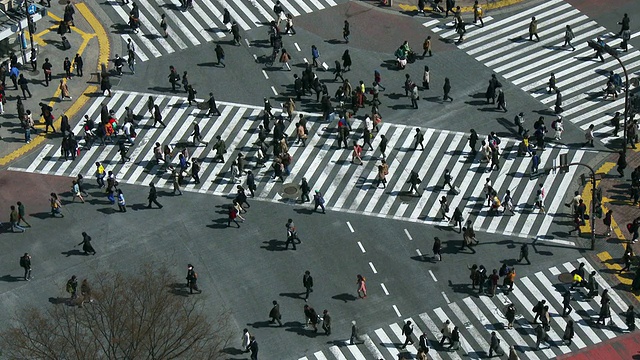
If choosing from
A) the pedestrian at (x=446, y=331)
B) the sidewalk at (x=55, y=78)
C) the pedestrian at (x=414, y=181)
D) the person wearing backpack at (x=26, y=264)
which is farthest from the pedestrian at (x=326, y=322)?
the sidewalk at (x=55, y=78)

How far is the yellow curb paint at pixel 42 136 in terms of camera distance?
113 m

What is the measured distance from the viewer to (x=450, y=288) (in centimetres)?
10219

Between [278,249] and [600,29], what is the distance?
34.2 metres

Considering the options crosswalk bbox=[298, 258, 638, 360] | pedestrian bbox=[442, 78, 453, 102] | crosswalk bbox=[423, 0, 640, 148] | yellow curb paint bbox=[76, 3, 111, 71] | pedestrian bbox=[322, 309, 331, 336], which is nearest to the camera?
crosswalk bbox=[298, 258, 638, 360]

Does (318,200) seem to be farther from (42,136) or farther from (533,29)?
(533,29)

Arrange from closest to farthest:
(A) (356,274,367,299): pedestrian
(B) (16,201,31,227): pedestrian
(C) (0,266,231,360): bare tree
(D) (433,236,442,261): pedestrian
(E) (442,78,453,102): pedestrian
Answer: (C) (0,266,231,360): bare tree
(A) (356,274,367,299): pedestrian
(D) (433,236,442,261): pedestrian
(B) (16,201,31,227): pedestrian
(E) (442,78,453,102): pedestrian

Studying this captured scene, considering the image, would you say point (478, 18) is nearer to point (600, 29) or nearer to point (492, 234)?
point (600, 29)

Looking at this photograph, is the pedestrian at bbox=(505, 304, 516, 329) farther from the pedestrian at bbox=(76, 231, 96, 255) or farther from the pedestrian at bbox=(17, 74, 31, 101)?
the pedestrian at bbox=(17, 74, 31, 101)

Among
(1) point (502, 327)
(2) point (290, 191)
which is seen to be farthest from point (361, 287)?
(2) point (290, 191)

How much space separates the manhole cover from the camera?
109062mm

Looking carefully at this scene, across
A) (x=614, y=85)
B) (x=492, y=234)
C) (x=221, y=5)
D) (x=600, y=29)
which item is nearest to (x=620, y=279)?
(x=492, y=234)

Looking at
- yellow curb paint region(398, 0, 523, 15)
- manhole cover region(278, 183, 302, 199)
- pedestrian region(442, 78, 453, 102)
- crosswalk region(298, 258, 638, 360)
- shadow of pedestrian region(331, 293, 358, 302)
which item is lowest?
crosswalk region(298, 258, 638, 360)

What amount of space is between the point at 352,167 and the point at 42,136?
21.5 meters

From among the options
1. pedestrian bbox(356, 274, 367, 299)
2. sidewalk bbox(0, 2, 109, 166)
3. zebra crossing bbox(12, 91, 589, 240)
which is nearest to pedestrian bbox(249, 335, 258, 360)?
pedestrian bbox(356, 274, 367, 299)
